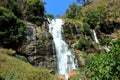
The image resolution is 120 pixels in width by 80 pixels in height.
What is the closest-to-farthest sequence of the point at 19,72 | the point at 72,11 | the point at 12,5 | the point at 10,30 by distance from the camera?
1. the point at 19,72
2. the point at 10,30
3. the point at 12,5
4. the point at 72,11

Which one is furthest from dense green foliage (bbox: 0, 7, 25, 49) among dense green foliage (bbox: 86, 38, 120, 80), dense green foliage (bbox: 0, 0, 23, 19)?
dense green foliage (bbox: 86, 38, 120, 80)

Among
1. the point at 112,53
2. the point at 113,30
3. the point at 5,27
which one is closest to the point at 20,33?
the point at 5,27

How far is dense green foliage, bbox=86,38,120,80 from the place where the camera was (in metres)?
4.66

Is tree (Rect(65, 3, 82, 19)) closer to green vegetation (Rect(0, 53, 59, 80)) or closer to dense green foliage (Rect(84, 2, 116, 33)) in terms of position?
dense green foliage (Rect(84, 2, 116, 33))

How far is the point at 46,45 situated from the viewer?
1325 inches

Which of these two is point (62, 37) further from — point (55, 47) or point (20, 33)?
point (20, 33)

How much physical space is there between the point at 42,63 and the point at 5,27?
5.02m

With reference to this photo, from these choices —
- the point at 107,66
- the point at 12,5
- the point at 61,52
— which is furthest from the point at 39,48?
the point at 107,66

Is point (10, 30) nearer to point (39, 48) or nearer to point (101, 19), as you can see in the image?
point (39, 48)

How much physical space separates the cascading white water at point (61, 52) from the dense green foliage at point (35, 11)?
1.56m

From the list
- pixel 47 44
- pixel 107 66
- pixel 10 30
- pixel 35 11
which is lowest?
pixel 47 44

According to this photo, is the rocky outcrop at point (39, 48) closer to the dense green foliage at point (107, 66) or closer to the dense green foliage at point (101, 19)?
the dense green foliage at point (101, 19)

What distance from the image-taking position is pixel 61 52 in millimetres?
34812

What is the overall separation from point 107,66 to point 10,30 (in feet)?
90.6
